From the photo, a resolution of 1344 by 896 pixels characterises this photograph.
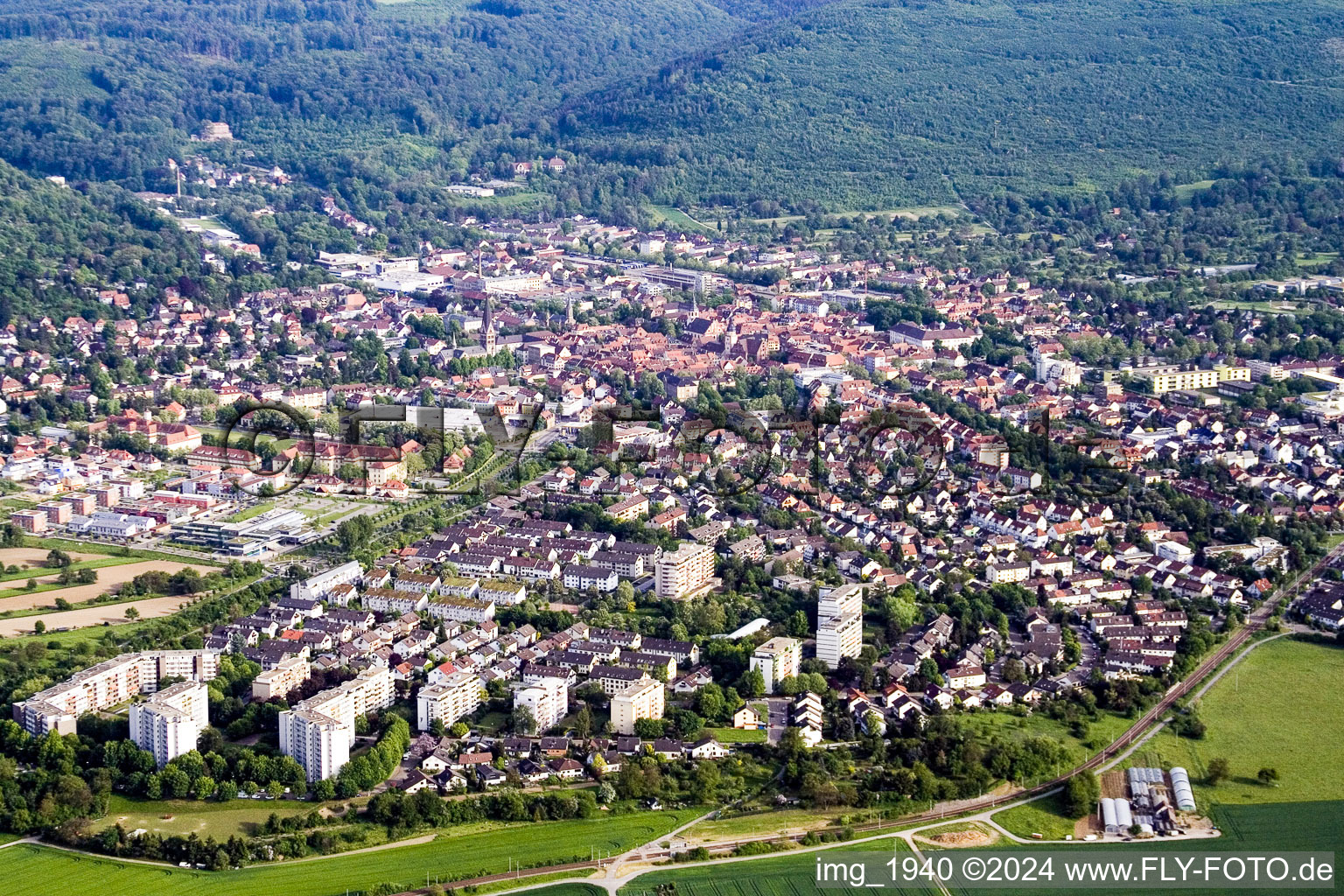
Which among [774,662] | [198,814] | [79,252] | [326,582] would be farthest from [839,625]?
[79,252]

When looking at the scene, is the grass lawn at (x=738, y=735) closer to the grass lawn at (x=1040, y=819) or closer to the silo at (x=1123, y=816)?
the grass lawn at (x=1040, y=819)

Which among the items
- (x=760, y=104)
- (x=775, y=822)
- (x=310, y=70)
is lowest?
(x=775, y=822)

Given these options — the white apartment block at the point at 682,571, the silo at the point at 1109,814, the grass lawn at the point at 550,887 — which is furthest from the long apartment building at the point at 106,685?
the silo at the point at 1109,814

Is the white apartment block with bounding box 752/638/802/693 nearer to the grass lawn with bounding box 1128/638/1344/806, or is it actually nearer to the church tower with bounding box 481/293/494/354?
the grass lawn with bounding box 1128/638/1344/806

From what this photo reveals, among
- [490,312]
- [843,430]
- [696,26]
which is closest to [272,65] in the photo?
[696,26]

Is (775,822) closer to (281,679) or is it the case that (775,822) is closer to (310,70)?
→ (281,679)

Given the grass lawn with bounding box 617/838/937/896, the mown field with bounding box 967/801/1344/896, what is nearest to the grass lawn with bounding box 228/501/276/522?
the grass lawn with bounding box 617/838/937/896
